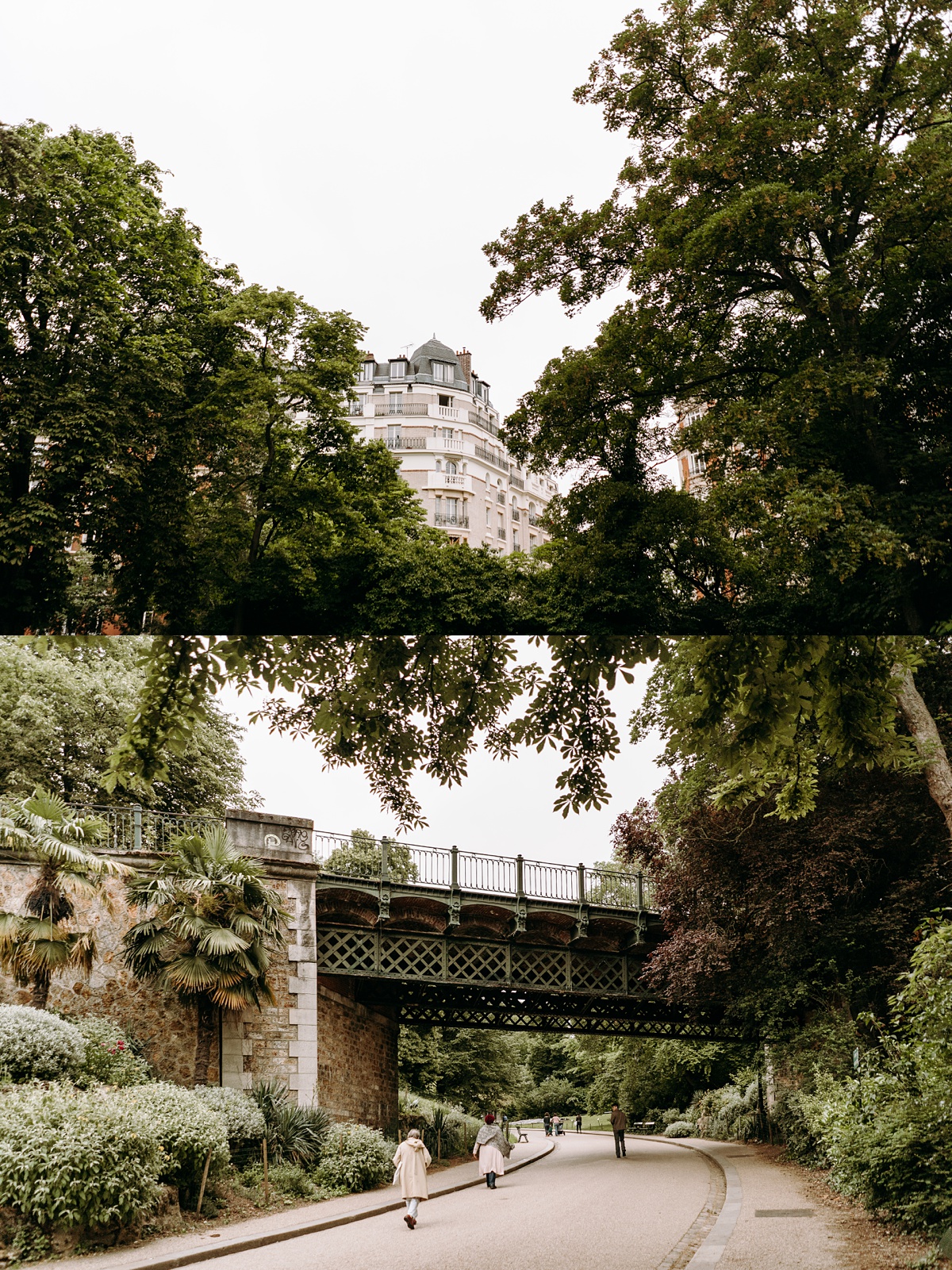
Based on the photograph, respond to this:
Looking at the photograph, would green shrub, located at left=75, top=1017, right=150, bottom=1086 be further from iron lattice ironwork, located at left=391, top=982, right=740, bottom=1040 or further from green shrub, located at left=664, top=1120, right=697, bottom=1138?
green shrub, located at left=664, top=1120, right=697, bottom=1138

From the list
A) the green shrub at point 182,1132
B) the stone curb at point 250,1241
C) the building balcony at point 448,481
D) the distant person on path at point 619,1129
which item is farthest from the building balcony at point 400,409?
the distant person on path at point 619,1129

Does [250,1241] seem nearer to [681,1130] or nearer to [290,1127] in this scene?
[290,1127]

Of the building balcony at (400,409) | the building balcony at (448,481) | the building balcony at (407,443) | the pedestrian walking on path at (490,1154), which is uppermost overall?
the building balcony at (400,409)

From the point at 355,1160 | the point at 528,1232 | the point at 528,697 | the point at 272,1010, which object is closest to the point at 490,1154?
the point at 355,1160

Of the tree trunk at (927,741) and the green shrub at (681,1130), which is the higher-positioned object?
the tree trunk at (927,741)

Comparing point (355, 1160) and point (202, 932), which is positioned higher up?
point (202, 932)

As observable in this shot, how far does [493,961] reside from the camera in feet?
58.4

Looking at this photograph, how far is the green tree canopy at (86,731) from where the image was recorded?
6.95 m

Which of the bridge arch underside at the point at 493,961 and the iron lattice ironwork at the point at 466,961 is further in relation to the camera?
the iron lattice ironwork at the point at 466,961

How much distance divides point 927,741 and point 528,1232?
5335mm

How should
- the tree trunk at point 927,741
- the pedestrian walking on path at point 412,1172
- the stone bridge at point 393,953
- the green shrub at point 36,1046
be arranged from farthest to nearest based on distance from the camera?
the green shrub at point 36,1046 < the stone bridge at point 393,953 < the pedestrian walking on path at point 412,1172 < the tree trunk at point 927,741

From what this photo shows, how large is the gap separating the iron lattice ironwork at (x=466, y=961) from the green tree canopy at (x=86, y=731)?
566 cm

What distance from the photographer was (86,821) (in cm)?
1259

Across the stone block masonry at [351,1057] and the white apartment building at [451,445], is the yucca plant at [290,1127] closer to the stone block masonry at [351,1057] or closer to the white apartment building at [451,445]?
the stone block masonry at [351,1057]
